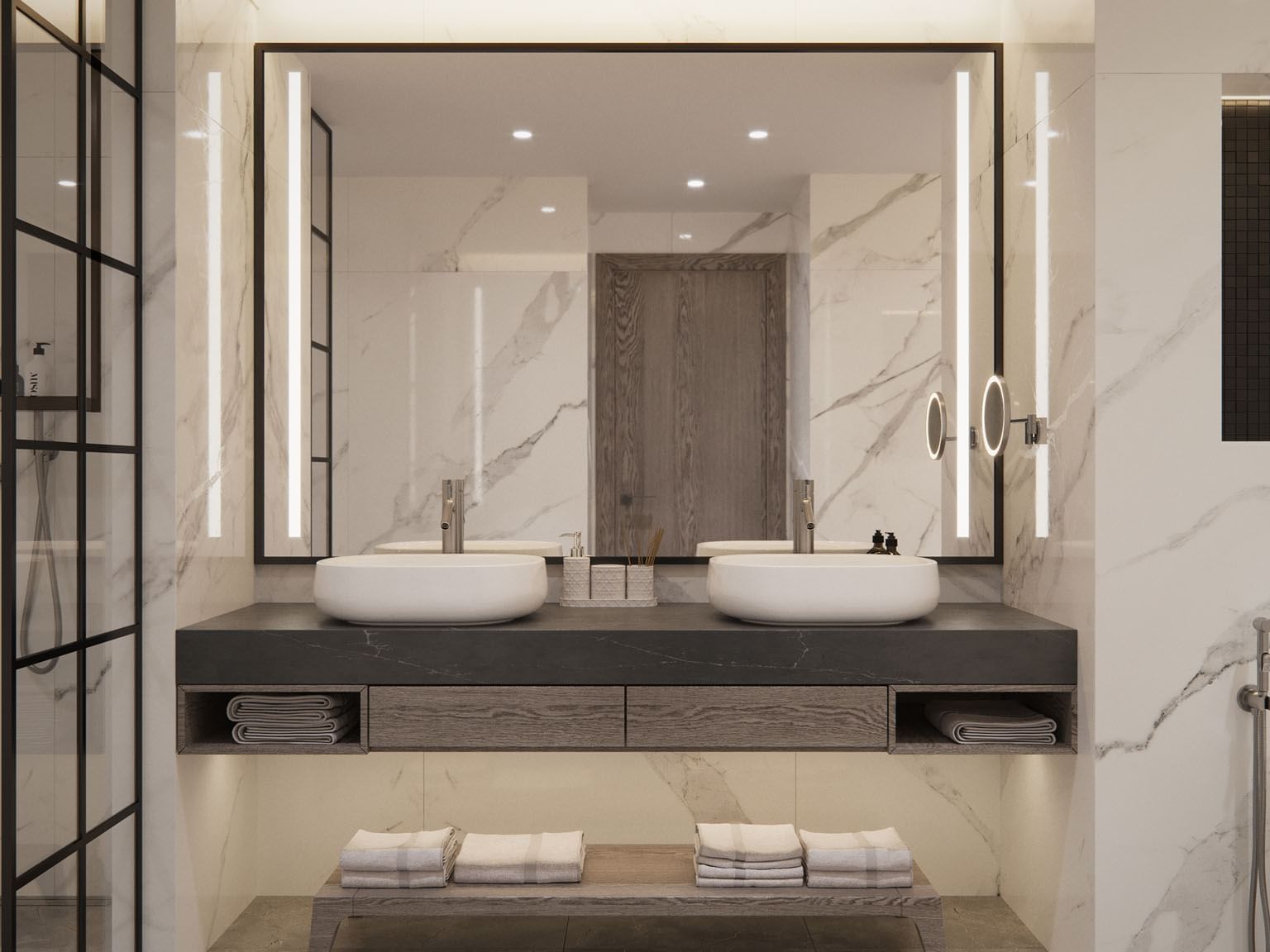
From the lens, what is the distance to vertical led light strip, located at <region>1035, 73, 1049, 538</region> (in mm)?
2434

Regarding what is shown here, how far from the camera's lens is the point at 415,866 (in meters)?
2.33

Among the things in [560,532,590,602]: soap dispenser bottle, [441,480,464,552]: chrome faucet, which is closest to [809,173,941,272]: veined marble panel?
[560,532,590,602]: soap dispenser bottle

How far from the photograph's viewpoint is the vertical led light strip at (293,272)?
2.77 meters

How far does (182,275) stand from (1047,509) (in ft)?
6.74

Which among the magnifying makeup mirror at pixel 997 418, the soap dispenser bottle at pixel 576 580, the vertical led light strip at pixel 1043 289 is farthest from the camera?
the soap dispenser bottle at pixel 576 580

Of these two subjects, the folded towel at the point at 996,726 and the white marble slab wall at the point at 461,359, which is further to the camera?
the white marble slab wall at the point at 461,359

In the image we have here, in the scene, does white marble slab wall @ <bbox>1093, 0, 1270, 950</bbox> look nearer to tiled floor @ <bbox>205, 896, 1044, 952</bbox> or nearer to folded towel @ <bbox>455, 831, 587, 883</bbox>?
tiled floor @ <bbox>205, 896, 1044, 952</bbox>

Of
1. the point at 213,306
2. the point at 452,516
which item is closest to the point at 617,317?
the point at 452,516

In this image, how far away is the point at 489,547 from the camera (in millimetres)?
2762

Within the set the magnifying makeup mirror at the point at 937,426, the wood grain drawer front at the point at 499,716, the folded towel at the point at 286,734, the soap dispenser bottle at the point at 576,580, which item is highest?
the magnifying makeup mirror at the point at 937,426

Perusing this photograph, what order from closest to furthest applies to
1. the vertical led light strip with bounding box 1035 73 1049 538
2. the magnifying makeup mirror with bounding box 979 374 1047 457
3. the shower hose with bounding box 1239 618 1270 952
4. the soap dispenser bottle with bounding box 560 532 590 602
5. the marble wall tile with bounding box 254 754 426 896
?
the shower hose with bounding box 1239 618 1270 952 → the vertical led light strip with bounding box 1035 73 1049 538 → the magnifying makeup mirror with bounding box 979 374 1047 457 → the soap dispenser bottle with bounding box 560 532 590 602 → the marble wall tile with bounding box 254 754 426 896

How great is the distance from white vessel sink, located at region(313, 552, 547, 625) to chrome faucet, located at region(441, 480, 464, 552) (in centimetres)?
41

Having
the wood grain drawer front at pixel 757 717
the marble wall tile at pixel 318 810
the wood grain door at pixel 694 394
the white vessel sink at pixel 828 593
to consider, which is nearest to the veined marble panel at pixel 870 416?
the wood grain door at pixel 694 394

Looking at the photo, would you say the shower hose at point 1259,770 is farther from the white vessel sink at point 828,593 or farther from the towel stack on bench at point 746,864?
the towel stack on bench at point 746,864
